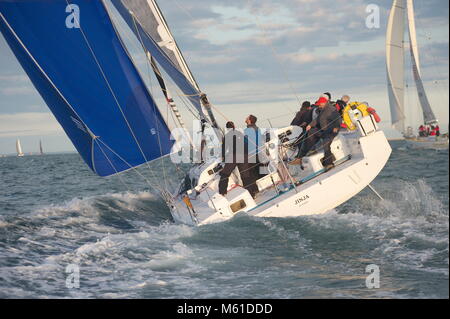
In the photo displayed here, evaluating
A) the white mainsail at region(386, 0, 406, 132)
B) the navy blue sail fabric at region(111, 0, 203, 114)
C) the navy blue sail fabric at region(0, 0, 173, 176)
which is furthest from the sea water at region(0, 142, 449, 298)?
the white mainsail at region(386, 0, 406, 132)

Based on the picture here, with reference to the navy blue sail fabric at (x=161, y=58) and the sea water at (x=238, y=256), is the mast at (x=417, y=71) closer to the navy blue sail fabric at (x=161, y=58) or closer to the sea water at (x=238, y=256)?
the sea water at (x=238, y=256)

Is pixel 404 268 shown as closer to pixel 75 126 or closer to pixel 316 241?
pixel 316 241

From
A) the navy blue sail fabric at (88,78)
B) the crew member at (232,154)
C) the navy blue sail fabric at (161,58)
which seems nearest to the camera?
the crew member at (232,154)

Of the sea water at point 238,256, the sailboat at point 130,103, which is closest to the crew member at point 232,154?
the sailboat at point 130,103

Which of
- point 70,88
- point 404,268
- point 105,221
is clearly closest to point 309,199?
point 404,268

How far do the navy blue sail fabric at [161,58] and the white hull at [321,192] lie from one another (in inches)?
83.7

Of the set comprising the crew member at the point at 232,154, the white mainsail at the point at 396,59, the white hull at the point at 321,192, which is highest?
the white mainsail at the point at 396,59

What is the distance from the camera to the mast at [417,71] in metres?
31.3

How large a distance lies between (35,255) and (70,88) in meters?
3.70

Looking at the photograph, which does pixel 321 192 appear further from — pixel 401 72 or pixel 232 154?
pixel 401 72

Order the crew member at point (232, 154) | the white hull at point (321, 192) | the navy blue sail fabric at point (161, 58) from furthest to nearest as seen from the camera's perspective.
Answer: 1. the navy blue sail fabric at point (161, 58)
2. the crew member at point (232, 154)
3. the white hull at point (321, 192)

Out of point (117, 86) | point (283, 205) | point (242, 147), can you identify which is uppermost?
point (117, 86)

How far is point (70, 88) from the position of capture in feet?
34.3

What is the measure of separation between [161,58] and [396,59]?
76.2ft
